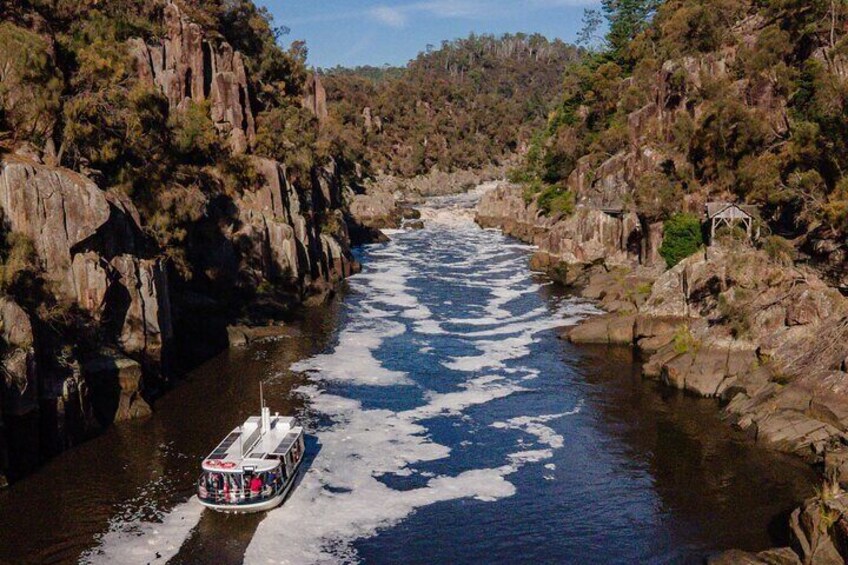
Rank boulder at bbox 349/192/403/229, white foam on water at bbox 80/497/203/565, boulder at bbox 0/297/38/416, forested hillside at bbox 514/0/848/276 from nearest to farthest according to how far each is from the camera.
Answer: white foam on water at bbox 80/497/203/565, boulder at bbox 0/297/38/416, forested hillside at bbox 514/0/848/276, boulder at bbox 349/192/403/229

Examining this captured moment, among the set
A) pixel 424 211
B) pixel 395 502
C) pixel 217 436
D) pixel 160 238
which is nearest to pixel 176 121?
pixel 160 238

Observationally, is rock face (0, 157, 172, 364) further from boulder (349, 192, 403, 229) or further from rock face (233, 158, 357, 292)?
boulder (349, 192, 403, 229)

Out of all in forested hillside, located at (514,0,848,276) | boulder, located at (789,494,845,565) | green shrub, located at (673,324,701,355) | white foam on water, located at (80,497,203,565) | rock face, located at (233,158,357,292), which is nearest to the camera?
boulder, located at (789,494,845,565)

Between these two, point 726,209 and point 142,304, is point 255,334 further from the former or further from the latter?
point 726,209

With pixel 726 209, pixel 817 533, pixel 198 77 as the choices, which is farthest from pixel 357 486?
pixel 198 77

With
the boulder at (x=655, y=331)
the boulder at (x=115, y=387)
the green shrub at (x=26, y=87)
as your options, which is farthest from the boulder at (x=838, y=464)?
the green shrub at (x=26, y=87)

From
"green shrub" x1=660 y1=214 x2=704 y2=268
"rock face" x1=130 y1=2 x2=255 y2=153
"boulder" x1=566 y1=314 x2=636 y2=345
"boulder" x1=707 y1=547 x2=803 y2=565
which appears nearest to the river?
"boulder" x1=566 y1=314 x2=636 y2=345

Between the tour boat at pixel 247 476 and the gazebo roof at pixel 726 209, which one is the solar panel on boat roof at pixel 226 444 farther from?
the gazebo roof at pixel 726 209

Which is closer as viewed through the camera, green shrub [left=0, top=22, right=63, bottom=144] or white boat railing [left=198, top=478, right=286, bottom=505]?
white boat railing [left=198, top=478, right=286, bottom=505]
